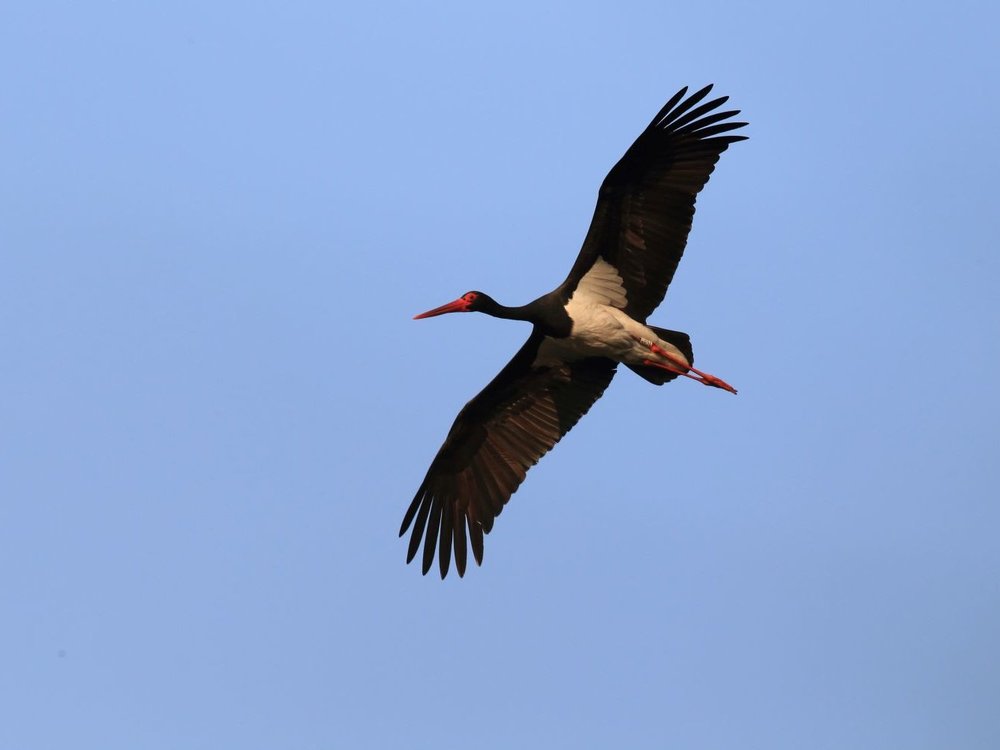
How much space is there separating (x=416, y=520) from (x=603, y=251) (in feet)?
9.92

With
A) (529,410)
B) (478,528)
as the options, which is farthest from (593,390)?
(478,528)

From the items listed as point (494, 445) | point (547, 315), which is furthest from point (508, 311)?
point (494, 445)

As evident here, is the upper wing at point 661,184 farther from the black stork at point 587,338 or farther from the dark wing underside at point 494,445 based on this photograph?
the dark wing underside at point 494,445

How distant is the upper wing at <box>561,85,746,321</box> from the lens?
553 inches

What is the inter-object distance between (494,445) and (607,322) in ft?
6.16

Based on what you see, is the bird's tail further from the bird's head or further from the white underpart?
the bird's head

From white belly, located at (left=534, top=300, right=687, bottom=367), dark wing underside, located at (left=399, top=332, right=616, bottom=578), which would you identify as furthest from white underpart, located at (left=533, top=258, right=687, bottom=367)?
dark wing underside, located at (left=399, top=332, right=616, bottom=578)

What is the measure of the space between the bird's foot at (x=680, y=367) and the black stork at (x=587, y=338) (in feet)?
0.04

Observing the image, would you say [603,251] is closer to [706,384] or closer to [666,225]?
Result: [666,225]

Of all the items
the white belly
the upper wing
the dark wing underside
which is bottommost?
the dark wing underside

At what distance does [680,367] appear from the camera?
14523 mm

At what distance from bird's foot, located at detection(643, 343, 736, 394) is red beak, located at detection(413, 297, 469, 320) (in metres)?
1.73

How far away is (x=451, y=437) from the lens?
15484 mm

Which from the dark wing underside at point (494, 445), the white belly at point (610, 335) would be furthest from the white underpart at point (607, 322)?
the dark wing underside at point (494, 445)
